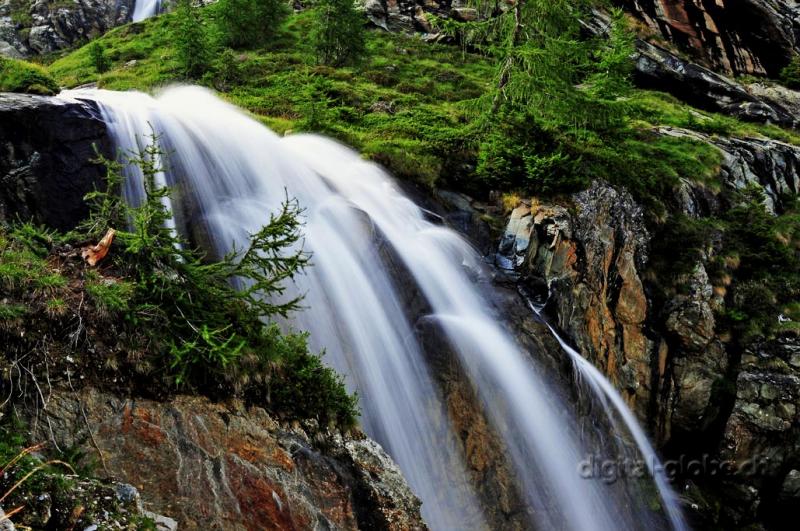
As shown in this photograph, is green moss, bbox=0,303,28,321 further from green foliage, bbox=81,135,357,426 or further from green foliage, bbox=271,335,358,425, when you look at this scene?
green foliage, bbox=271,335,358,425

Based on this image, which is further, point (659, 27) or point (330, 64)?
point (659, 27)

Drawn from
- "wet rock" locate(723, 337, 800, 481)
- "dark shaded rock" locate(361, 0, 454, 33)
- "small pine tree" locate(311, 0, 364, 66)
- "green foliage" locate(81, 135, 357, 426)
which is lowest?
"wet rock" locate(723, 337, 800, 481)

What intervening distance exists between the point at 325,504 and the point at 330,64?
21950 millimetres

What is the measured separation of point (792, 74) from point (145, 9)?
47176mm

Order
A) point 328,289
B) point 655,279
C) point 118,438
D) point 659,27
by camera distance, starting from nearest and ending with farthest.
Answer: point 118,438
point 328,289
point 655,279
point 659,27

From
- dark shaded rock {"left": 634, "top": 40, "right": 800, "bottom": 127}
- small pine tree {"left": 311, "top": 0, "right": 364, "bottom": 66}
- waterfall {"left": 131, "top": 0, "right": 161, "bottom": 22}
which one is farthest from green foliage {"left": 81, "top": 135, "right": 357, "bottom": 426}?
waterfall {"left": 131, "top": 0, "right": 161, "bottom": 22}

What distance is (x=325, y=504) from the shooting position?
15.2 feet

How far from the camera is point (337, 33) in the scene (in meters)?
22.7

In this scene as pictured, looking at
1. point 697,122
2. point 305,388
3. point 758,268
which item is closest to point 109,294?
point 305,388

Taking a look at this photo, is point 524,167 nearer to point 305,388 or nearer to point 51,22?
point 305,388

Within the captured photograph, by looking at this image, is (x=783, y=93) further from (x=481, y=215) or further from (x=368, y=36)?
(x=481, y=215)

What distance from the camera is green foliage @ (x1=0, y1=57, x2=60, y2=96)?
27.4ft

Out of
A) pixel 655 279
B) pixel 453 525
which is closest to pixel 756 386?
pixel 655 279

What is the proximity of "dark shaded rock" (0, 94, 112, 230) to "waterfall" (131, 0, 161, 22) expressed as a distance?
125ft
